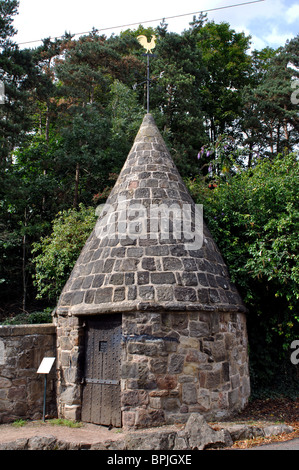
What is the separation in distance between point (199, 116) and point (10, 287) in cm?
1194

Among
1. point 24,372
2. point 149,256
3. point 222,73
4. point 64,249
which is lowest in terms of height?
point 24,372

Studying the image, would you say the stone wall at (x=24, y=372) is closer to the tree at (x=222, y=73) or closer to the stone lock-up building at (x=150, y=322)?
the stone lock-up building at (x=150, y=322)

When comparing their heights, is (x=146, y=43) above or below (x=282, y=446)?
above

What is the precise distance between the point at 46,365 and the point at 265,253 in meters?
4.45

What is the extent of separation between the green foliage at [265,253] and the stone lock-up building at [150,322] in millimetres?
697

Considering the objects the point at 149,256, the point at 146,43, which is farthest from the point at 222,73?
the point at 149,256

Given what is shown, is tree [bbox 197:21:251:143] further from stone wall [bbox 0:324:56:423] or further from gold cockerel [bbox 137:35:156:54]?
stone wall [bbox 0:324:56:423]

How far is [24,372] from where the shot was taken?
6.93 meters

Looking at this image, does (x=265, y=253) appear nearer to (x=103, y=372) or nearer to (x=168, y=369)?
(x=168, y=369)

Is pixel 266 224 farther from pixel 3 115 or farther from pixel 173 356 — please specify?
pixel 3 115

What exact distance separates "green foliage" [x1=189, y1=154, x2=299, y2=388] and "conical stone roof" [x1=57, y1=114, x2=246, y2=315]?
631 millimetres

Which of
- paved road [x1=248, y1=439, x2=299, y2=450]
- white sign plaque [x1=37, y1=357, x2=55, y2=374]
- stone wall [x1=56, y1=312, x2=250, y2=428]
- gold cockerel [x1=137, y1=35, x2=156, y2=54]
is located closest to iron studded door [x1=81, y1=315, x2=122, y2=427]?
stone wall [x1=56, y1=312, x2=250, y2=428]

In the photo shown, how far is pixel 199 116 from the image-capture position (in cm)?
1944
